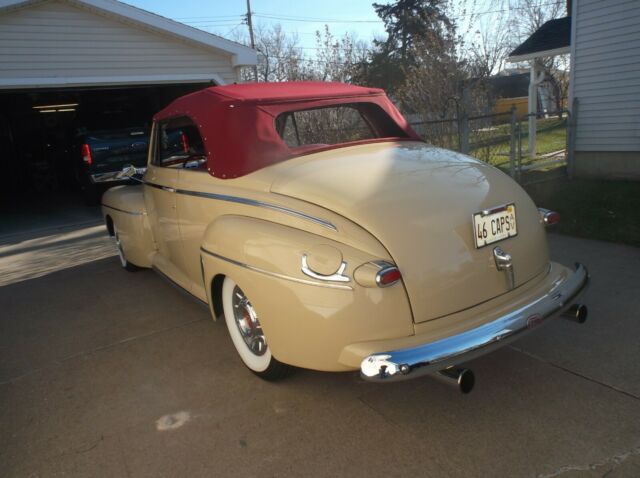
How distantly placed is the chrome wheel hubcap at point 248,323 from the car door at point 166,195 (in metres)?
0.80

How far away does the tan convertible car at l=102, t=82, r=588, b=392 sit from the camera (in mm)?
2381

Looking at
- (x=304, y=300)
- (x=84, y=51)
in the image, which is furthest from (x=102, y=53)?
(x=304, y=300)

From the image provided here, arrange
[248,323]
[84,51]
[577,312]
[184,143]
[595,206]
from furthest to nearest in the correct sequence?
[84,51] < [595,206] < [184,143] < [248,323] < [577,312]

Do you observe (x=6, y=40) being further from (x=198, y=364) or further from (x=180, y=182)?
(x=198, y=364)

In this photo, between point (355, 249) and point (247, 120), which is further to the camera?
point (247, 120)

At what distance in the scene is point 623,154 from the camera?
8.69 meters

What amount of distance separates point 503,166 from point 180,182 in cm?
691

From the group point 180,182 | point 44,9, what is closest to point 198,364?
point 180,182

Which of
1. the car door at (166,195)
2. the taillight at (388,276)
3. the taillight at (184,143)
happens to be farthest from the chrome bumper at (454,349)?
the taillight at (184,143)

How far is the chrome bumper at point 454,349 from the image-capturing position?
224 cm

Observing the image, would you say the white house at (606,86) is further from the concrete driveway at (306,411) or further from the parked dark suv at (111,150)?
the parked dark suv at (111,150)

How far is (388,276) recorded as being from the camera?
7.66 feet

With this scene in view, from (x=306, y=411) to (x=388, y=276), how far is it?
985mm

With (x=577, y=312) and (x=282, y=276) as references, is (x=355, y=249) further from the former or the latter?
(x=577, y=312)
